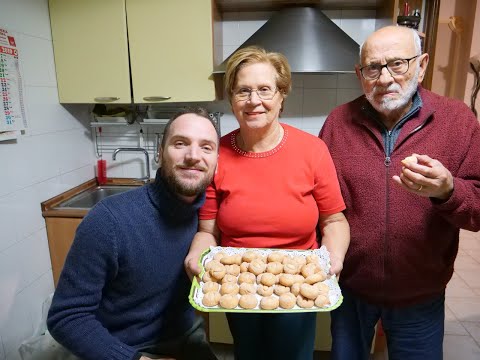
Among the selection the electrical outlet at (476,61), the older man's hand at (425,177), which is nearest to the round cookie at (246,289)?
the older man's hand at (425,177)

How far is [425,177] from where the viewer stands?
97 centimetres

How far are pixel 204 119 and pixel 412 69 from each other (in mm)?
684

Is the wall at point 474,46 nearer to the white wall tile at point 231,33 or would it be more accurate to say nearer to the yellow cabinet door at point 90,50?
the white wall tile at point 231,33

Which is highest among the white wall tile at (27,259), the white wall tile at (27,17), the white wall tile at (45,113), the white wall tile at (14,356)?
the white wall tile at (27,17)

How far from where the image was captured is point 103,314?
1112 mm

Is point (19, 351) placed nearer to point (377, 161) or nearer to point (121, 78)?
point (121, 78)

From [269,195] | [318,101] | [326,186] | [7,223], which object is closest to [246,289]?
[269,195]

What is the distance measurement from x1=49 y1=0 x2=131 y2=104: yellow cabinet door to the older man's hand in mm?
1664

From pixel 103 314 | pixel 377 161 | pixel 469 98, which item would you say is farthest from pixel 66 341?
pixel 469 98

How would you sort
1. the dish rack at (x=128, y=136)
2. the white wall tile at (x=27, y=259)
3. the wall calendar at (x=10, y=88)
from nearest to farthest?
1. the wall calendar at (x=10, y=88)
2. the white wall tile at (x=27, y=259)
3. the dish rack at (x=128, y=136)

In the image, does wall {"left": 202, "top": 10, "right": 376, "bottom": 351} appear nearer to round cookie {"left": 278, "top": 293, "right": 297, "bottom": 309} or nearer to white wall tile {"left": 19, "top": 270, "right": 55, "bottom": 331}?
white wall tile {"left": 19, "top": 270, "right": 55, "bottom": 331}

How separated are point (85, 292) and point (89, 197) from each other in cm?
150

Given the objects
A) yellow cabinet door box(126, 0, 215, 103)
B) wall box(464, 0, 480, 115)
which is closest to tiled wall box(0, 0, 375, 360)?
yellow cabinet door box(126, 0, 215, 103)

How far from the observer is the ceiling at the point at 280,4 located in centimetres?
210
